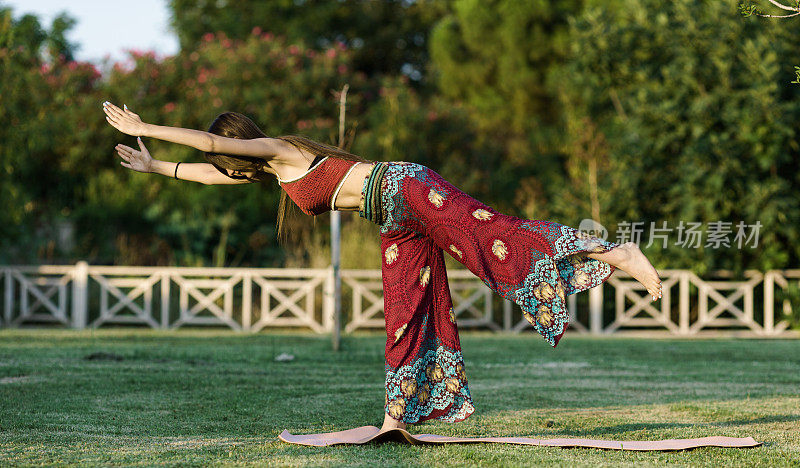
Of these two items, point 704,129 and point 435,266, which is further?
point 704,129

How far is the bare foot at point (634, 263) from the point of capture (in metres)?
3.76

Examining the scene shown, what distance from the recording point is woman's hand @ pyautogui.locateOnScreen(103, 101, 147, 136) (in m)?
3.73

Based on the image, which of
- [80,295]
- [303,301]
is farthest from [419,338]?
[80,295]

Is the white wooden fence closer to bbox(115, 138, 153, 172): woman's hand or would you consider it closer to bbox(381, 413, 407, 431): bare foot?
bbox(115, 138, 153, 172): woman's hand

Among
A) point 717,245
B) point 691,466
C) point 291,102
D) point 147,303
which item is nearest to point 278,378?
point 691,466

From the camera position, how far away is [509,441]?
12.9 feet

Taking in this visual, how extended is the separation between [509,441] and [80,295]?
31.4 ft

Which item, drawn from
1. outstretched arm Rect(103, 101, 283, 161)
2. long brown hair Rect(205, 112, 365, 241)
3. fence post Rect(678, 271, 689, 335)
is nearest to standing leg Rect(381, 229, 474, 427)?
long brown hair Rect(205, 112, 365, 241)

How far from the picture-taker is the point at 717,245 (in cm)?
1241

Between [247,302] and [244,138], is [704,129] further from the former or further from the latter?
[244,138]

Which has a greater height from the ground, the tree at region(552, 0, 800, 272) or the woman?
the tree at region(552, 0, 800, 272)

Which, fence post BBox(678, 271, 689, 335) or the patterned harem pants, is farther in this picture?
fence post BBox(678, 271, 689, 335)

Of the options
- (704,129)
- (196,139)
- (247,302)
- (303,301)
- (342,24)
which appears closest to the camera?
(196,139)

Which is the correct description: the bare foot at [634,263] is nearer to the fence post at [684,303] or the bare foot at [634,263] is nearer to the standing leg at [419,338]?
the standing leg at [419,338]
